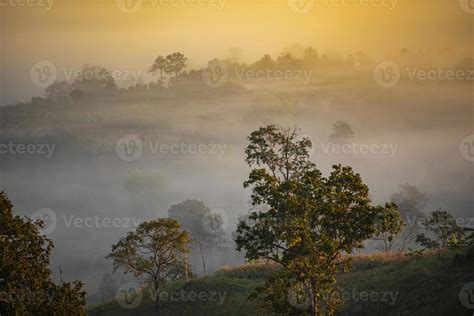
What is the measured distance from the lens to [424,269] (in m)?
67.1

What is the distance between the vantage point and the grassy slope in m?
59.2

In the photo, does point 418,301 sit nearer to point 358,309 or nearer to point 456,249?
point 358,309

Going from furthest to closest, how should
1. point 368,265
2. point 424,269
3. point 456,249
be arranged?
1. point 368,265
2. point 456,249
3. point 424,269

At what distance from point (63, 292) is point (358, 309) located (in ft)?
99.2

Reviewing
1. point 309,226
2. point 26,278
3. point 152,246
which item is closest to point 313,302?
point 309,226

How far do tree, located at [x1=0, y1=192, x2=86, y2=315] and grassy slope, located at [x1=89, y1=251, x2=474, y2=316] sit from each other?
2906 cm

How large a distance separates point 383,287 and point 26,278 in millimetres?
36799

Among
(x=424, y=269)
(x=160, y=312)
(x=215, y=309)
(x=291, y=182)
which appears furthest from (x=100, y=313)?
(x=291, y=182)

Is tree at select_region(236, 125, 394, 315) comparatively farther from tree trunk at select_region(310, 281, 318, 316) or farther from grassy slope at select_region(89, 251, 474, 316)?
grassy slope at select_region(89, 251, 474, 316)

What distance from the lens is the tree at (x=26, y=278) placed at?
137 ft

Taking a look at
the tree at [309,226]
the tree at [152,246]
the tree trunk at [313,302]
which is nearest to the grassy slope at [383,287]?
the tree at [152,246]

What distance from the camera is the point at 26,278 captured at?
4269cm

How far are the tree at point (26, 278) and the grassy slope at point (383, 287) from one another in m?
29.1

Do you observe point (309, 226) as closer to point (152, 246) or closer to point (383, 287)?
point (383, 287)
